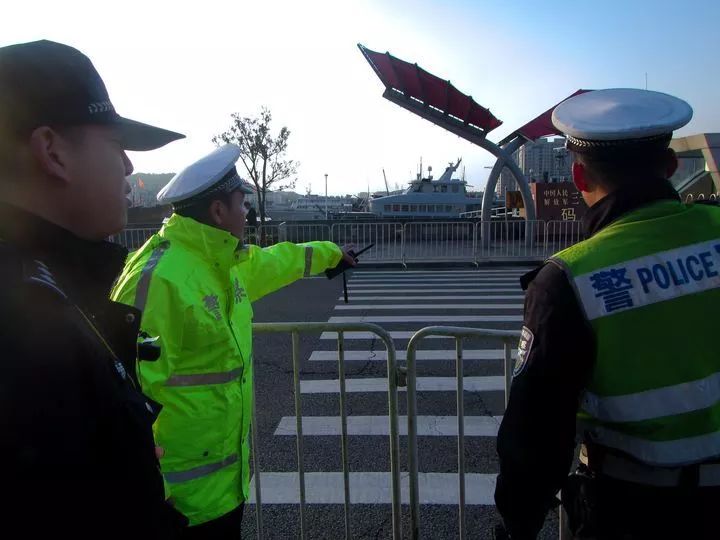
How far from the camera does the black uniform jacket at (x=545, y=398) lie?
1364 mm

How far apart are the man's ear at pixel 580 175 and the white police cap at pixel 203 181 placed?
1.39m

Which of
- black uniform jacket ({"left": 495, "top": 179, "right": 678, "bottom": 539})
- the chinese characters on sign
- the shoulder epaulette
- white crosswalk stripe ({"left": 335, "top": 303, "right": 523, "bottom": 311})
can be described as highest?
the chinese characters on sign

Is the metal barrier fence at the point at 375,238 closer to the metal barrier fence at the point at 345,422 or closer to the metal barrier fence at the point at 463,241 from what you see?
the metal barrier fence at the point at 463,241

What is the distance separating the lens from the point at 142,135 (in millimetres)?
1271

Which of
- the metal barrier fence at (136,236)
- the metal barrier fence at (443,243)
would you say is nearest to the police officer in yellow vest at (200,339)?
the metal barrier fence at (443,243)

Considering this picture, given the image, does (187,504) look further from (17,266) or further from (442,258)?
(442,258)

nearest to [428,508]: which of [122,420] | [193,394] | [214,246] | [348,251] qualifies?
[348,251]

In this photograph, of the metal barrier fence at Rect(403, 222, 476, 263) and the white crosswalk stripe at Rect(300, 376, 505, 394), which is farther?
the metal barrier fence at Rect(403, 222, 476, 263)

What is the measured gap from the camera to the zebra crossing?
3590mm

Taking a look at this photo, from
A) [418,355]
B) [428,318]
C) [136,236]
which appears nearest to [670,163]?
[418,355]

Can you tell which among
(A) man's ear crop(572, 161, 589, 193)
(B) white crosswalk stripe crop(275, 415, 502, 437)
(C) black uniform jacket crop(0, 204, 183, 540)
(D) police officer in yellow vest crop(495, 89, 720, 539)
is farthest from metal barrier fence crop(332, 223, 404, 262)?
(C) black uniform jacket crop(0, 204, 183, 540)

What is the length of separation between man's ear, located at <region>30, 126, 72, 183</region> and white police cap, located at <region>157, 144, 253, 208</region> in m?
1.13

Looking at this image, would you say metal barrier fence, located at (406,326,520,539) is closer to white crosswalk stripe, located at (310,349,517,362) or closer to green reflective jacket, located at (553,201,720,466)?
green reflective jacket, located at (553,201,720,466)

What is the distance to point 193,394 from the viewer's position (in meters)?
1.85
